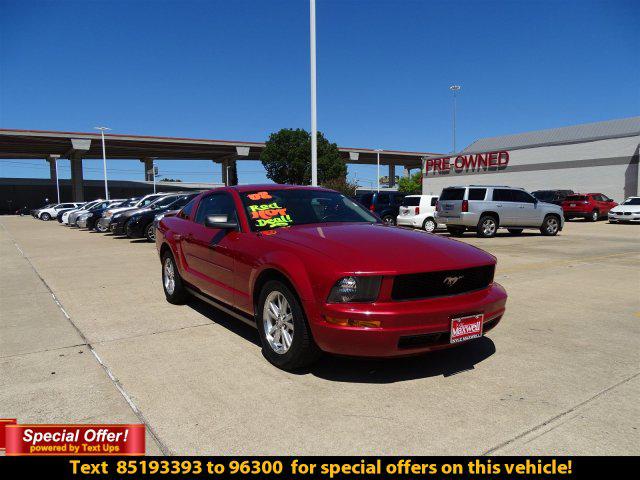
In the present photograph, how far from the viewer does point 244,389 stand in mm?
3387

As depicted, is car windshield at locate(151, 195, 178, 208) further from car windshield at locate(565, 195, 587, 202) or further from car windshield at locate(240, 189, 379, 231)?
car windshield at locate(565, 195, 587, 202)

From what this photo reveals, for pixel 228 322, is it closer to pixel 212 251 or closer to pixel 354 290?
pixel 212 251

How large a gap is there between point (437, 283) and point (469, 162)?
39.5 meters

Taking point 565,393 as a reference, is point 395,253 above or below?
above

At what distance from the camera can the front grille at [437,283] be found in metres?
3.24

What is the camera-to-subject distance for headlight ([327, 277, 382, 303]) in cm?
321

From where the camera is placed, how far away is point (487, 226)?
15.9 metres

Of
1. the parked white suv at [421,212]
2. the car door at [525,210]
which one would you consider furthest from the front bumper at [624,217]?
the parked white suv at [421,212]

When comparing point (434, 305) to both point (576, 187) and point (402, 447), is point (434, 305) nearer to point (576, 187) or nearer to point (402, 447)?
point (402, 447)

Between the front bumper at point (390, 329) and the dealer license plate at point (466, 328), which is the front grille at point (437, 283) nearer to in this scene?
the front bumper at point (390, 329)

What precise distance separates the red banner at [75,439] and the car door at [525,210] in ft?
52.0

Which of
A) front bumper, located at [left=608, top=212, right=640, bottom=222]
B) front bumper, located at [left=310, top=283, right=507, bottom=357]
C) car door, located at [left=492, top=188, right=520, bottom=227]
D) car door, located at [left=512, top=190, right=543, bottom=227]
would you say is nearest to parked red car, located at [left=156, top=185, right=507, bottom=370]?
front bumper, located at [left=310, top=283, right=507, bottom=357]
